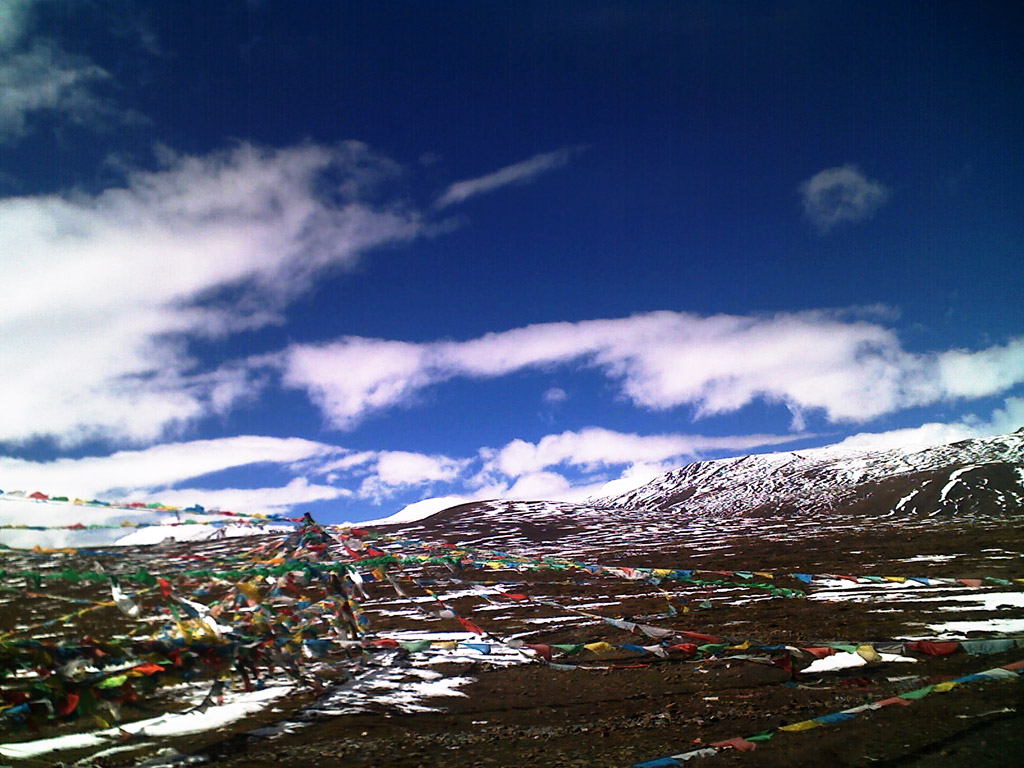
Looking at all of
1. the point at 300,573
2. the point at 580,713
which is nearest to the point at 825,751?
the point at 580,713

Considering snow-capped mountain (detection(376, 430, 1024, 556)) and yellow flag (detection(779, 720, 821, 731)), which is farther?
snow-capped mountain (detection(376, 430, 1024, 556))

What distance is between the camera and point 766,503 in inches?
4963

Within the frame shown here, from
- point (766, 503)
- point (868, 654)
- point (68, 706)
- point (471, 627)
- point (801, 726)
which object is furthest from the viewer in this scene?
point (766, 503)

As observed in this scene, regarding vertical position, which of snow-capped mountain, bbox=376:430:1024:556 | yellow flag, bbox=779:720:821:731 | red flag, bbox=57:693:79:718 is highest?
red flag, bbox=57:693:79:718

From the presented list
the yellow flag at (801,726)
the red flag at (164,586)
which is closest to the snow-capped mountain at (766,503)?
the yellow flag at (801,726)

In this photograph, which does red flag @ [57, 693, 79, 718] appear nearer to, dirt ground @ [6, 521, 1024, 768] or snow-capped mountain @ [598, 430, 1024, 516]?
dirt ground @ [6, 521, 1024, 768]

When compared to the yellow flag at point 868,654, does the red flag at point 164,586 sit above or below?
above

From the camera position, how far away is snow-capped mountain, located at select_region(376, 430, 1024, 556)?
75.9 m

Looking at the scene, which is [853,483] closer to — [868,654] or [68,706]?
[868,654]

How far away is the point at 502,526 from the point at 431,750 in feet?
283

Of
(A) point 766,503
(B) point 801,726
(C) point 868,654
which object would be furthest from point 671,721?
(A) point 766,503

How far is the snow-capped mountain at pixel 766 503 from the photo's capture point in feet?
249

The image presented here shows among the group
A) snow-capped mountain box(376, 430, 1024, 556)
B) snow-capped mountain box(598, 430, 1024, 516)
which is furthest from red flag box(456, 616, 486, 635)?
snow-capped mountain box(598, 430, 1024, 516)

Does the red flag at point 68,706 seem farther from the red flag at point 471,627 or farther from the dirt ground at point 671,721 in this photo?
the red flag at point 471,627
